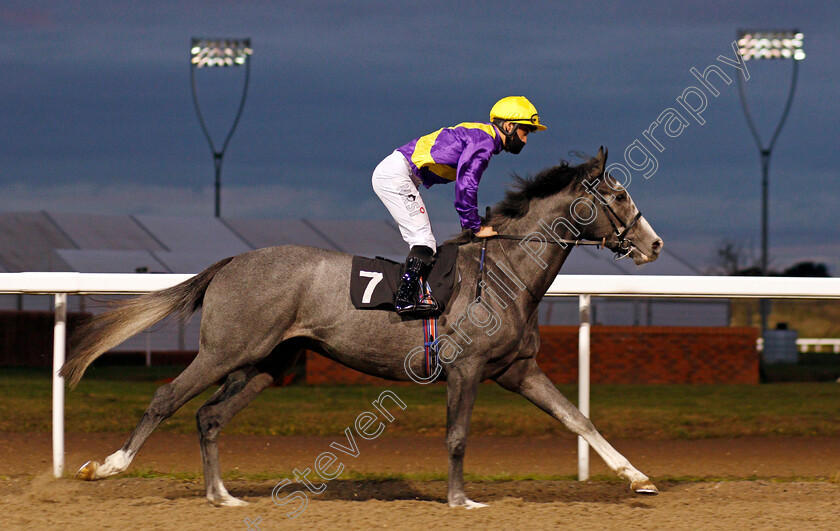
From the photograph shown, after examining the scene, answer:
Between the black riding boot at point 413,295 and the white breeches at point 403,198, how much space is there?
0.14m

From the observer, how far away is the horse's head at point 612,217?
4.59 m

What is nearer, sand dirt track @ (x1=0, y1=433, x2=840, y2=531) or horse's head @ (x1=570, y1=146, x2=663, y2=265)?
sand dirt track @ (x1=0, y1=433, x2=840, y2=531)

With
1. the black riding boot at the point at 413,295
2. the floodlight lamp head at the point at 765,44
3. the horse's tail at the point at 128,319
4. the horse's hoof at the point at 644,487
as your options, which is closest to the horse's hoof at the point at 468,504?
the horse's hoof at the point at 644,487

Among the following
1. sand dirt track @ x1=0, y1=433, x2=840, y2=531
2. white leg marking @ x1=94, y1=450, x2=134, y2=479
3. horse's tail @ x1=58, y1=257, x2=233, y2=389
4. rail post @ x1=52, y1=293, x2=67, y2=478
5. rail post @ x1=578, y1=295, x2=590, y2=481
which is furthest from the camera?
rail post @ x1=578, y1=295, x2=590, y2=481

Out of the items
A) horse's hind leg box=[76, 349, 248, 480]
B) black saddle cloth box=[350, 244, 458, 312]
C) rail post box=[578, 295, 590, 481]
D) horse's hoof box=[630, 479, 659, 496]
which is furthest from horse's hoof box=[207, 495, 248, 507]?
rail post box=[578, 295, 590, 481]

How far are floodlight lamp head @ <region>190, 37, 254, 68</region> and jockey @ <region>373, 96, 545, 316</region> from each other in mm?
23572

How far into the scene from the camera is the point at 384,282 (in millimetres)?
4484

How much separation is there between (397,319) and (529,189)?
97 centimetres

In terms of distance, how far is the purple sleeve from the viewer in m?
4.37

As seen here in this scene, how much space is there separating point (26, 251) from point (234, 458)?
51.4ft

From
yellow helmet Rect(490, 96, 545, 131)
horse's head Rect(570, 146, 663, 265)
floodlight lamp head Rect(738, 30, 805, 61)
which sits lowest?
horse's head Rect(570, 146, 663, 265)

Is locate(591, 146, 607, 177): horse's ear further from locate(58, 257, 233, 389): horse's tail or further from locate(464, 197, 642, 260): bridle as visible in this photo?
locate(58, 257, 233, 389): horse's tail

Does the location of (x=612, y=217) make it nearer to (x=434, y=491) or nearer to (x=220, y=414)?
(x=434, y=491)

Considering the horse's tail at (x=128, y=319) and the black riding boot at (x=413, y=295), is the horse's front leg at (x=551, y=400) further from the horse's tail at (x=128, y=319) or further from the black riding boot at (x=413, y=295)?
the horse's tail at (x=128, y=319)
